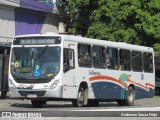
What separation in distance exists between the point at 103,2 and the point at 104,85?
15.6 meters

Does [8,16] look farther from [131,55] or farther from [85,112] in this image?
[85,112]

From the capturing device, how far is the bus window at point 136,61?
27.6 metres

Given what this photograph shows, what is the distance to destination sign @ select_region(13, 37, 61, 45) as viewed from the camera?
2173cm

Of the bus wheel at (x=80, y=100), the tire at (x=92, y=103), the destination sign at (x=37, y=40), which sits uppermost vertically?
the destination sign at (x=37, y=40)

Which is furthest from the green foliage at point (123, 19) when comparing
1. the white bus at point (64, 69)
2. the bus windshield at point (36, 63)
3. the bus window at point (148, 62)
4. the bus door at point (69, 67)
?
the bus windshield at point (36, 63)

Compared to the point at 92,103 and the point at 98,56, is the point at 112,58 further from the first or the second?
the point at 92,103

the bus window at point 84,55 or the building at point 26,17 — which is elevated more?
the building at point 26,17

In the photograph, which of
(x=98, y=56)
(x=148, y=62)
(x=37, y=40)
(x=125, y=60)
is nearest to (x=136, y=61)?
(x=125, y=60)

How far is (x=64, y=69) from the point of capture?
21453mm

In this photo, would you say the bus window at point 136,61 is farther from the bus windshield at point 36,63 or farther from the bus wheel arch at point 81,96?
the bus windshield at point 36,63

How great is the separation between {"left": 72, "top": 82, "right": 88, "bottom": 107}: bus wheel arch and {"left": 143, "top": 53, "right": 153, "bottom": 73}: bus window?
6.54 metres

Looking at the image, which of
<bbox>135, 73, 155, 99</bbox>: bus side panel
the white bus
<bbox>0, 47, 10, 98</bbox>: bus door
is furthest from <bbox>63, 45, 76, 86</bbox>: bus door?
<bbox>0, 47, 10, 98</bbox>: bus door

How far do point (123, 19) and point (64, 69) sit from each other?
1819 cm

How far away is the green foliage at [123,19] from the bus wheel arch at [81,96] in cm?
1530
